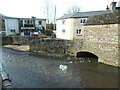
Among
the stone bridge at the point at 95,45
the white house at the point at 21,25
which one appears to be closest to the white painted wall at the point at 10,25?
the white house at the point at 21,25

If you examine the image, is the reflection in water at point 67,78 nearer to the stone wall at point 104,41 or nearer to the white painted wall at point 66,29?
the stone wall at point 104,41

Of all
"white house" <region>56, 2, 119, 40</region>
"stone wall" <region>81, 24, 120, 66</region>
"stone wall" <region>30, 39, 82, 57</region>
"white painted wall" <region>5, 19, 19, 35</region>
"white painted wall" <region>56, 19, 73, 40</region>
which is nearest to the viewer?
"stone wall" <region>81, 24, 120, 66</region>

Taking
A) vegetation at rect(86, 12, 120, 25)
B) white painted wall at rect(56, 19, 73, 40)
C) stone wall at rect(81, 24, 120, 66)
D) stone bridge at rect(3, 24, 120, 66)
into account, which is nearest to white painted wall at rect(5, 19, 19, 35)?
white painted wall at rect(56, 19, 73, 40)

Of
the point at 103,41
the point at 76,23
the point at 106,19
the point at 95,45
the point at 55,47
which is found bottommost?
the point at 55,47

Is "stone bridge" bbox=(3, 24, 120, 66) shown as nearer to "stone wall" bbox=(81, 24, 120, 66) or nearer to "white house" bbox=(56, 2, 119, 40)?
"stone wall" bbox=(81, 24, 120, 66)

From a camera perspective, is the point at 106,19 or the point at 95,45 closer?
the point at 106,19

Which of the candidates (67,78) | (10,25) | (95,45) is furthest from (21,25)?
(67,78)

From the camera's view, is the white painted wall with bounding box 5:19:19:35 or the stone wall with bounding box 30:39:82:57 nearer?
the stone wall with bounding box 30:39:82:57

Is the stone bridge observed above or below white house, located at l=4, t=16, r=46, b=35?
below

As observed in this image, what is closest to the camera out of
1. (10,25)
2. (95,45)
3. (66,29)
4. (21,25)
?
(95,45)

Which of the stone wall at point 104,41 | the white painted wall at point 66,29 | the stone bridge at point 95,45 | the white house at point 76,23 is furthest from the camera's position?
the white painted wall at point 66,29

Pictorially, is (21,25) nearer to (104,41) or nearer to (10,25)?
(10,25)

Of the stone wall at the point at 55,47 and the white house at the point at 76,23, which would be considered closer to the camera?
the stone wall at the point at 55,47

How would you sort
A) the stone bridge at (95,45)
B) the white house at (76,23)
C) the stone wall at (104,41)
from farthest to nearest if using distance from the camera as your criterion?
the white house at (76,23) < the stone bridge at (95,45) < the stone wall at (104,41)
